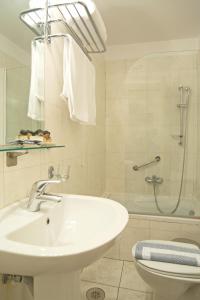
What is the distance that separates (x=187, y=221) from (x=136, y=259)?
794 mm

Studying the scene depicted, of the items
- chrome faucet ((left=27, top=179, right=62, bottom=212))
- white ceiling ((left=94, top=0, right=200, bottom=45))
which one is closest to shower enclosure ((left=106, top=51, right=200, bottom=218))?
white ceiling ((left=94, top=0, right=200, bottom=45))

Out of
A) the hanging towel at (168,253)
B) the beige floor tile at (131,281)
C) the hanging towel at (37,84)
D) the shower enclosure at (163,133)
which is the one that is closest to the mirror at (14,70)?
the hanging towel at (37,84)

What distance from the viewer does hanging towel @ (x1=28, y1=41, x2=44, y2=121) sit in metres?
1.08

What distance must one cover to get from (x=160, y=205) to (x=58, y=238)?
5.01ft

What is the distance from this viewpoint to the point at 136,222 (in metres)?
1.90

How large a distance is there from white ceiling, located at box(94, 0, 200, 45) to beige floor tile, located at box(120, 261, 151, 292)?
2227mm

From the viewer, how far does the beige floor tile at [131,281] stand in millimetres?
1536

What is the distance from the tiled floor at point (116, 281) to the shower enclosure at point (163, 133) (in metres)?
0.61

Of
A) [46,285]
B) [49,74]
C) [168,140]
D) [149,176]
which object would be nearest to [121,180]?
[149,176]

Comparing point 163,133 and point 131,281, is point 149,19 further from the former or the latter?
point 131,281

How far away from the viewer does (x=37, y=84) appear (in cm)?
112

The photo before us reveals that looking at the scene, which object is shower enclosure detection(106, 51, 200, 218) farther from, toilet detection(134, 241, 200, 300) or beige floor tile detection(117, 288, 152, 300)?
toilet detection(134, 241, 200, 300)

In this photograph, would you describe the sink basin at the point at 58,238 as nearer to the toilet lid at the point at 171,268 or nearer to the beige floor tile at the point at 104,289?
the toilet lid at the point at 171,268

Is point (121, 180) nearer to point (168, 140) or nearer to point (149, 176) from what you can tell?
point (149, 176)
